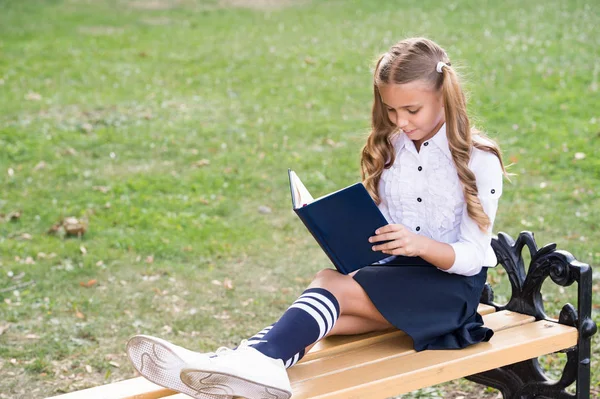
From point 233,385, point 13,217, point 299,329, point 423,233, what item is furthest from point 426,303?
point 13,217

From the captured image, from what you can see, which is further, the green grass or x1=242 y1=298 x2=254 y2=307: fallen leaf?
x1=242 y1=298 x2=254 y2=307: fallen leaf

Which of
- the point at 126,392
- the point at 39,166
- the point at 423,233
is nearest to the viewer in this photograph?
the point at 126,392

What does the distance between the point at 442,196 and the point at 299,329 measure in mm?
732

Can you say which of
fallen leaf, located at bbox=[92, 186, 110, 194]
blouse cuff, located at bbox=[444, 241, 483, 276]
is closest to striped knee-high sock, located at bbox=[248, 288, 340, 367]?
blouse cuff, located at bbox=[444, 241, 483, 276]

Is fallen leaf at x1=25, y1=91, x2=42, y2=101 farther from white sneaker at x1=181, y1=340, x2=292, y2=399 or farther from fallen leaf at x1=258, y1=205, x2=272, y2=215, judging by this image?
white sneaker at x1=181, y1=340, x2=292, y2=399

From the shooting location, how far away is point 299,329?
2.67 meters

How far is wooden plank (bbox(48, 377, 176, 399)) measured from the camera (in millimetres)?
2576

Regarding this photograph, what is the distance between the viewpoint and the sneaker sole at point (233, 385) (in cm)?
245

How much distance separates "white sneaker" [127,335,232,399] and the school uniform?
712 millimetres

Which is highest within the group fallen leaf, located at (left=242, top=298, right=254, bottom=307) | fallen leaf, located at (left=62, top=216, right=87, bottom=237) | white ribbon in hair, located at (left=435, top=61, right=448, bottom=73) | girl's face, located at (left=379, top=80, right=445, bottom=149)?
white ribbon in hair, located at (left=435, top=61, right=448, bottom=73)

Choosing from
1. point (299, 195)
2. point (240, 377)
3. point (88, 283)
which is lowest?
point (88, 283)

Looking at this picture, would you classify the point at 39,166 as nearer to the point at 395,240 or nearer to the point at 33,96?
the point at 33,96

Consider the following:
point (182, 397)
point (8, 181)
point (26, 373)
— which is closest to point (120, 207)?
point (8, 181)

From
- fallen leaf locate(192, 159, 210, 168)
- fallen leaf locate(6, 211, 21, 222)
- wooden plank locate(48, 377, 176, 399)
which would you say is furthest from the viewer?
fallen leaf locate(192, 159, 210, 168)
